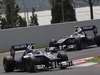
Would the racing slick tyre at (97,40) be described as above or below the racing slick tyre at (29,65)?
below

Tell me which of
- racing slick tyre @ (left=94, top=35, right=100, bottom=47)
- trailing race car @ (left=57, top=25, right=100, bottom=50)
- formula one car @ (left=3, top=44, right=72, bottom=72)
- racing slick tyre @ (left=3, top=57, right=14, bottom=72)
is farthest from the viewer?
racing slick tyre @ (left=94, top=35, right=100, bottom=47)

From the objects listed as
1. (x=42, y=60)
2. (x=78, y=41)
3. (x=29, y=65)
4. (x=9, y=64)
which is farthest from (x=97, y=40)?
(x=42, y=60)

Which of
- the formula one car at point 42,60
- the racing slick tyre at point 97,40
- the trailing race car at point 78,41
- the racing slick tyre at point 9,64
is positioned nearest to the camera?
the formula one car at point 42,60

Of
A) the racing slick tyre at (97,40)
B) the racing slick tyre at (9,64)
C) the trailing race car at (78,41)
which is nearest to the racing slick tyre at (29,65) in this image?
the racing slick tyre at (9,64)

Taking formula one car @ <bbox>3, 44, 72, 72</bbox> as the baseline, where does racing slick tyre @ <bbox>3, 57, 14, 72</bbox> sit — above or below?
below

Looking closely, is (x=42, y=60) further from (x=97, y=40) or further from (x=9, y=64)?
(x=97, y=40)

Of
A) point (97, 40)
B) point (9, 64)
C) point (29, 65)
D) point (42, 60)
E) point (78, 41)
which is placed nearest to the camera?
point (42, 60)

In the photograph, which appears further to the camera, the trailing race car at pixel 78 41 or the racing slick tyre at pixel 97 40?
the racing slick tyre at pixel 97 40

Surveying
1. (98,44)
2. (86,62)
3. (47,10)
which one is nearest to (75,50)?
(98,44)

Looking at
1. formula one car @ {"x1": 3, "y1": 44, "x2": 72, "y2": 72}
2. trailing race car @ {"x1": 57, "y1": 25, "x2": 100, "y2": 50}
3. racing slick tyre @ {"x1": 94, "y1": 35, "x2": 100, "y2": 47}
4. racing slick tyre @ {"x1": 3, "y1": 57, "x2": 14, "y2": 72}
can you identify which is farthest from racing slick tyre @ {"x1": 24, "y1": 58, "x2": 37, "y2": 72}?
racing slick tyre @ {"x1": 94, "y1": 35, "x2": 100, "y2": 47}

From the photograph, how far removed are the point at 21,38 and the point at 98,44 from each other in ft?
26.8

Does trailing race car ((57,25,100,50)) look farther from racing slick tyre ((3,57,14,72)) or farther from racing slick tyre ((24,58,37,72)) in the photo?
racing slick tyre ((24,58,37,72))

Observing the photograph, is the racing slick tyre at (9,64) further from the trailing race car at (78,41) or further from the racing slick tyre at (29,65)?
the trailing race car at (78,41)

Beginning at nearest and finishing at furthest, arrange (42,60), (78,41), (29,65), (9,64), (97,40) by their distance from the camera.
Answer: (42,60) < (29,65) < (9,64) < (78,41) < (97,40)
